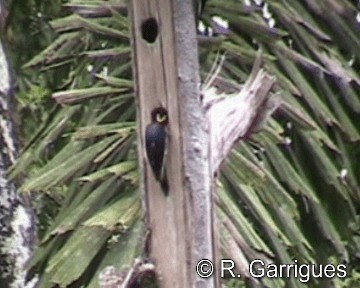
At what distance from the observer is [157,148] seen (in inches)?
49.1

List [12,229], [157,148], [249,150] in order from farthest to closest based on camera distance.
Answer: [12,229] → [249,150] → [157,148]

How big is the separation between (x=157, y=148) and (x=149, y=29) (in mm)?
168

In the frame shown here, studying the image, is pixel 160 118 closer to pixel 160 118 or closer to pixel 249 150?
pixel 160 118

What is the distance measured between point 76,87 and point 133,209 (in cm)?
41

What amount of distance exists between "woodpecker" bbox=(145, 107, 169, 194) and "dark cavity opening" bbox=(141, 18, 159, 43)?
0.12m

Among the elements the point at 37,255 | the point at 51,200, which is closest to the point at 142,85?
the point at 37,255

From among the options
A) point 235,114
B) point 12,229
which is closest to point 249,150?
point 235,114

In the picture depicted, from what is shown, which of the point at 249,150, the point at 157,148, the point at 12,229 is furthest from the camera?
the point at 12,229

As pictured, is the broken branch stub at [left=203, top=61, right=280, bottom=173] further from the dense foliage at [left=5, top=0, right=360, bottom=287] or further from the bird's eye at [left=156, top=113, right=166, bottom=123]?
the dense foliage at [left=5, top=0, right=360, bottom=287]

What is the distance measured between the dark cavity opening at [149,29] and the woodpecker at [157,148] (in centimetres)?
12

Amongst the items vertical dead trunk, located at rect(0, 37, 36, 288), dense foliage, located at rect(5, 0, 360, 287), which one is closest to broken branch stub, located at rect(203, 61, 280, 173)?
dense foliage, located at rect(5, 0, 360, 287)

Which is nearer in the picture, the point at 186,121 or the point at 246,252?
the point at 186,121

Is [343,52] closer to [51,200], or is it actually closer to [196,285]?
[196,285]

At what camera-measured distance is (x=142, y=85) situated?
4.22ft
